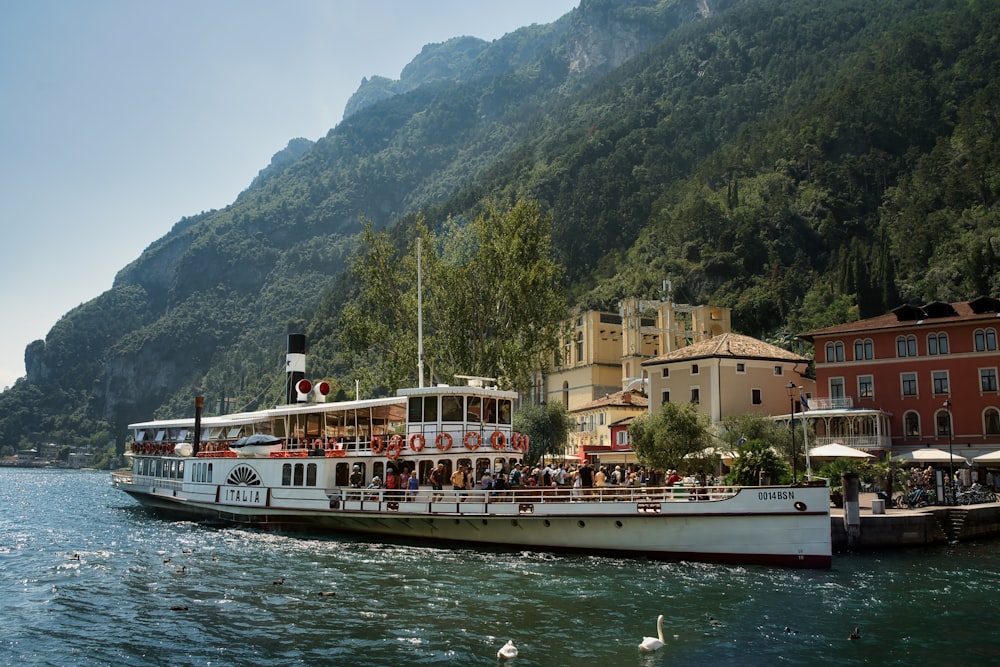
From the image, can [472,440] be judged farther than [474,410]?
No

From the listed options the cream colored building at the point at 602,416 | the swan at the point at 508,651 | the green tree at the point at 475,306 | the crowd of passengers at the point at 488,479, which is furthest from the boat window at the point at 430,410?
the cream colored building at the point at 602,416

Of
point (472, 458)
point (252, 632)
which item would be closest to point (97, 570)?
point (252, 632)

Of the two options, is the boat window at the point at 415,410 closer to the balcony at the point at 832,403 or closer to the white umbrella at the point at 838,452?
the white umbrella at the point at 838,452

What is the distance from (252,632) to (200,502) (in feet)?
74.1

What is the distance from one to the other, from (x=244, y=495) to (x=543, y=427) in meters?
29.2

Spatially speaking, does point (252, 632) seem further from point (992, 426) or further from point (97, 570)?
point (992, 426)

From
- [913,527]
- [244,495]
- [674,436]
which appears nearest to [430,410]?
[244,495]

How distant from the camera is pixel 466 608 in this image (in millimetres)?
17172

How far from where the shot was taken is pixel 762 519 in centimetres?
2259

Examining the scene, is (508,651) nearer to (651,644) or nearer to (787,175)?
(651,644)

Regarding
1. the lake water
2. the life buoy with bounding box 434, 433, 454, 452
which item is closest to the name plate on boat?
the lake water

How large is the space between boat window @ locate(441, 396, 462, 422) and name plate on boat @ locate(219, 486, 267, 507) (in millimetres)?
8789

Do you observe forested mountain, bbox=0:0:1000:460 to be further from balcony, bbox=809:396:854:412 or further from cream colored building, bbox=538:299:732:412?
balcony, bbox=809:396:854:412

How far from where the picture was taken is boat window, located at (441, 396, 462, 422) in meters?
28.6
